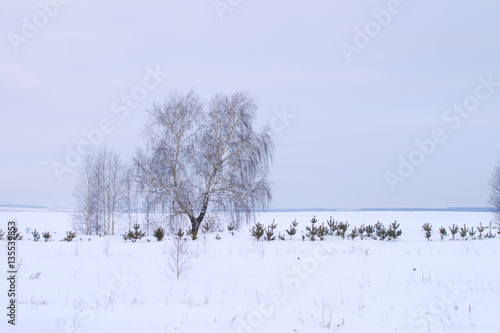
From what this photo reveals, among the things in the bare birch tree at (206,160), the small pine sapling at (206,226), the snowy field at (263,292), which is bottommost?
the snowy field at (263,292)

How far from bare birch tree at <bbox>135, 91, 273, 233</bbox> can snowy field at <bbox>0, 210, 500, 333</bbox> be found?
6.61m

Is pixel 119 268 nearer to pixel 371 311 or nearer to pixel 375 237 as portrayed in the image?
pixel 371 311

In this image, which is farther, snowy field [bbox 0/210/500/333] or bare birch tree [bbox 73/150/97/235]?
bare birch tree [bbox 73/150/97/235]

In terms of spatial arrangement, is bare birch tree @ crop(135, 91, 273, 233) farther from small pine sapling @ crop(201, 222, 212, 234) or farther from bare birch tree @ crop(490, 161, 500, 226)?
bare birch tree @ crop(490, 161, 500, 226)

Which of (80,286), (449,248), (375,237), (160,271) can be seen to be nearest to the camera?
(80,286)

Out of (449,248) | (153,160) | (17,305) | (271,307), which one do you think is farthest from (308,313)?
(153,160)

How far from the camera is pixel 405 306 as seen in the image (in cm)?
569

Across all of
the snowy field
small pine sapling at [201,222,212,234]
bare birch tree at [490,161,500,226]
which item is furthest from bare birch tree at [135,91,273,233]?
bare birch tree at [490,161,500,226]

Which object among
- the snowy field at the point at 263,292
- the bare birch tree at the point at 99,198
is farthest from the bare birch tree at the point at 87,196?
the snowy field at the point at 263,292

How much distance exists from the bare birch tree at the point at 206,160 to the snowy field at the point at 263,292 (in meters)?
6.61

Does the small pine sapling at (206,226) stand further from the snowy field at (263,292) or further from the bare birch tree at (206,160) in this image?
the snowy field at (263,292)

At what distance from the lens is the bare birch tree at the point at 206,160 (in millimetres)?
18438

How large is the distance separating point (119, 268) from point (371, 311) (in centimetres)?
678

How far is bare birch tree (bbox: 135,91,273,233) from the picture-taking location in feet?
60.5
